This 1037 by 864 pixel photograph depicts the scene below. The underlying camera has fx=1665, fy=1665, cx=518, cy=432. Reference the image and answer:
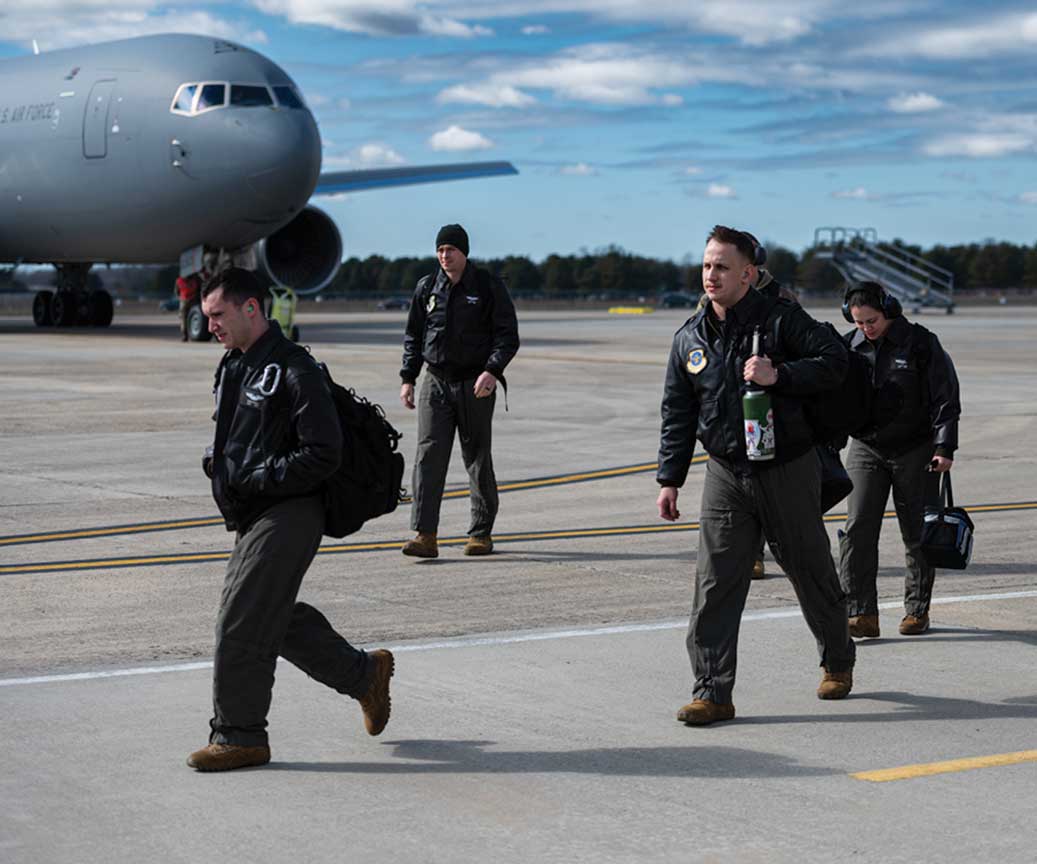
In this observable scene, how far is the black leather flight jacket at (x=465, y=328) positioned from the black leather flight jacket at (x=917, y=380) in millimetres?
3029

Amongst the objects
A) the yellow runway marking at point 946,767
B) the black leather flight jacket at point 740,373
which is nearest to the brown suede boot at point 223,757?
the black leather flight jacket at point 740,373

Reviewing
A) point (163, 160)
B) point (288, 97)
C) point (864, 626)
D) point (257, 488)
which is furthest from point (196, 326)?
point (257, 488)

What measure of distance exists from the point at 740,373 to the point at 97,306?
36.0 m

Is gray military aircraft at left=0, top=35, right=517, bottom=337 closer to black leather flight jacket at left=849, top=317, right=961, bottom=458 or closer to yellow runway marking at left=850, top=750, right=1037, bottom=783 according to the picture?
black leather flight jacket at left=849, top=317, right=961, bottom=458

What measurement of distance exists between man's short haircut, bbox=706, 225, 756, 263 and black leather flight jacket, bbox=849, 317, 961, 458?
1923 mm

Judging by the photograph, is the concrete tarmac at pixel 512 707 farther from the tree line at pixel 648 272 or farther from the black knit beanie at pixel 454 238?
Answer: the tree line at pixel 648 272

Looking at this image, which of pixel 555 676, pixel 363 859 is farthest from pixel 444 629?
pixel 363 859

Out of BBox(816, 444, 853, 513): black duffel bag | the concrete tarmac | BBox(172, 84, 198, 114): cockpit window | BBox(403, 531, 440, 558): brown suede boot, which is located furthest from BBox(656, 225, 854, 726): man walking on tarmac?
BBox(172, 84, 198, 114): cockpit window

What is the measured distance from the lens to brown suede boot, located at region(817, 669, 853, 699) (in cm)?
689

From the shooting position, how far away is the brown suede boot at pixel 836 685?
689 cm

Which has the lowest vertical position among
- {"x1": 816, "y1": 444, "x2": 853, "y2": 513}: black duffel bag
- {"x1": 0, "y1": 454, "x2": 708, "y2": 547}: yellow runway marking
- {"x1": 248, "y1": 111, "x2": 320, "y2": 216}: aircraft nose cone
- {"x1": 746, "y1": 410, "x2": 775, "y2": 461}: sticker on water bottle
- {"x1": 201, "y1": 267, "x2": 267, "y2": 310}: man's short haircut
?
{"x1": 0, "y1": 454, "x2": 708, "y2": 547}: yellow runway marking

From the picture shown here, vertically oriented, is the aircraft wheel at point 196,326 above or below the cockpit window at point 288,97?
below

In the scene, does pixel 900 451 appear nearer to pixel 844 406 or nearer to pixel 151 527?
pixel 844 406

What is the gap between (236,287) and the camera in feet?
19.6
